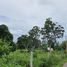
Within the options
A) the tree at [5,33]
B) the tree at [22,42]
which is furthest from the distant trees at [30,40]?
the tree at [5,33]

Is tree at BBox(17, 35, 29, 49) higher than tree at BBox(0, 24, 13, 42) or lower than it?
higher

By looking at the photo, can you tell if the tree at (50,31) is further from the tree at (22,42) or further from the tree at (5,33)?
the tree at (5,33)

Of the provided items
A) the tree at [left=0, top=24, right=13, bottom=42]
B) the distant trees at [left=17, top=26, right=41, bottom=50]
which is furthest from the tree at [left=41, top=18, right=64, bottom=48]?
the tree at [left=0, top=24, right=13, bottom=42]

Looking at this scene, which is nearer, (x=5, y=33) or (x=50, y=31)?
(x=5, y=33)

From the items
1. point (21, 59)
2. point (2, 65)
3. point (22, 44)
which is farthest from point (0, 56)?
point (22, 44)

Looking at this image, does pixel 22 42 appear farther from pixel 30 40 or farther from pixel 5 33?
pixel 5 33

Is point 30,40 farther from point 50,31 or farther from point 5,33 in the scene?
point 5,33

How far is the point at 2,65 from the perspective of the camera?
39.2 ft

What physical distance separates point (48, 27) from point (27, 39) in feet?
15.4

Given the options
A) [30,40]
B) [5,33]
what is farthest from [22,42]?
[5,33]

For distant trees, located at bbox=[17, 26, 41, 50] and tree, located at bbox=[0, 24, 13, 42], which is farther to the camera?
distant trees, located at bbox=[17, 26, 41, 50]

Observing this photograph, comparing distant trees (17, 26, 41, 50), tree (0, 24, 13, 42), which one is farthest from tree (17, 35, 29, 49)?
tree (0, 24, 13, 42)

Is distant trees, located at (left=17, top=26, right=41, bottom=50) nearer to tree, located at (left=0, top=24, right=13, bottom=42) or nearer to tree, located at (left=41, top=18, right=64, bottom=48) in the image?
tree, located at (left=41, top=18, right=64, bottom=48)

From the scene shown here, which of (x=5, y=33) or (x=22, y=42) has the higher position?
(x=22, y=42)
